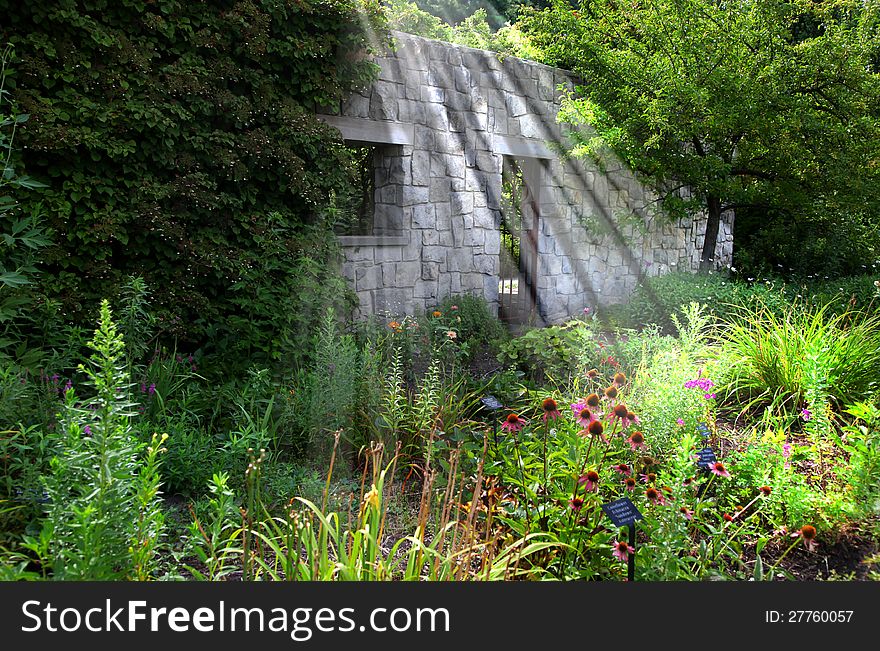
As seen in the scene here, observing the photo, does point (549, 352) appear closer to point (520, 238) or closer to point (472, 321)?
point (472, 321)

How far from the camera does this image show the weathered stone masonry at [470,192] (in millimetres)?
6094

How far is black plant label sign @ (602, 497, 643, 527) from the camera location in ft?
6.52

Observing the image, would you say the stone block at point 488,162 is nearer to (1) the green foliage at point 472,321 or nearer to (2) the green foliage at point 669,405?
(1) the green foliage at point 472,321

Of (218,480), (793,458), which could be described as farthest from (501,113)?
(218,480)

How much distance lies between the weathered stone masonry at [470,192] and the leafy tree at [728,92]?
51 cm

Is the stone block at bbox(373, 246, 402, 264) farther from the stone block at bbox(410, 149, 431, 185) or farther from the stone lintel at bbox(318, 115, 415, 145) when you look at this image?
the stone lintel at bbox(318, 115, 415, 145)

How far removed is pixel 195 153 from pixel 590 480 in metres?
3.76

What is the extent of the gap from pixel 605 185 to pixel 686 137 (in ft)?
3.48

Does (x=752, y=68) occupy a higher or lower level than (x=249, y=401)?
higher

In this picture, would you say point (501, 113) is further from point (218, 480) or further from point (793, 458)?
point (218, 480)

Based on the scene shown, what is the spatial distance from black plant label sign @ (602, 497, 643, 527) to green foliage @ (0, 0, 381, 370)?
303 centimetres

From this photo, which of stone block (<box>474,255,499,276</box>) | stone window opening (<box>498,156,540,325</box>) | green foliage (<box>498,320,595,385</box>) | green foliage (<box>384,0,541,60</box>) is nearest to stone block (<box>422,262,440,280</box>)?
stone block (<box>474,255,499,276</box>)

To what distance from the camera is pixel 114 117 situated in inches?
171

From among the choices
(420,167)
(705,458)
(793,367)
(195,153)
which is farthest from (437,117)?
(705,458)
